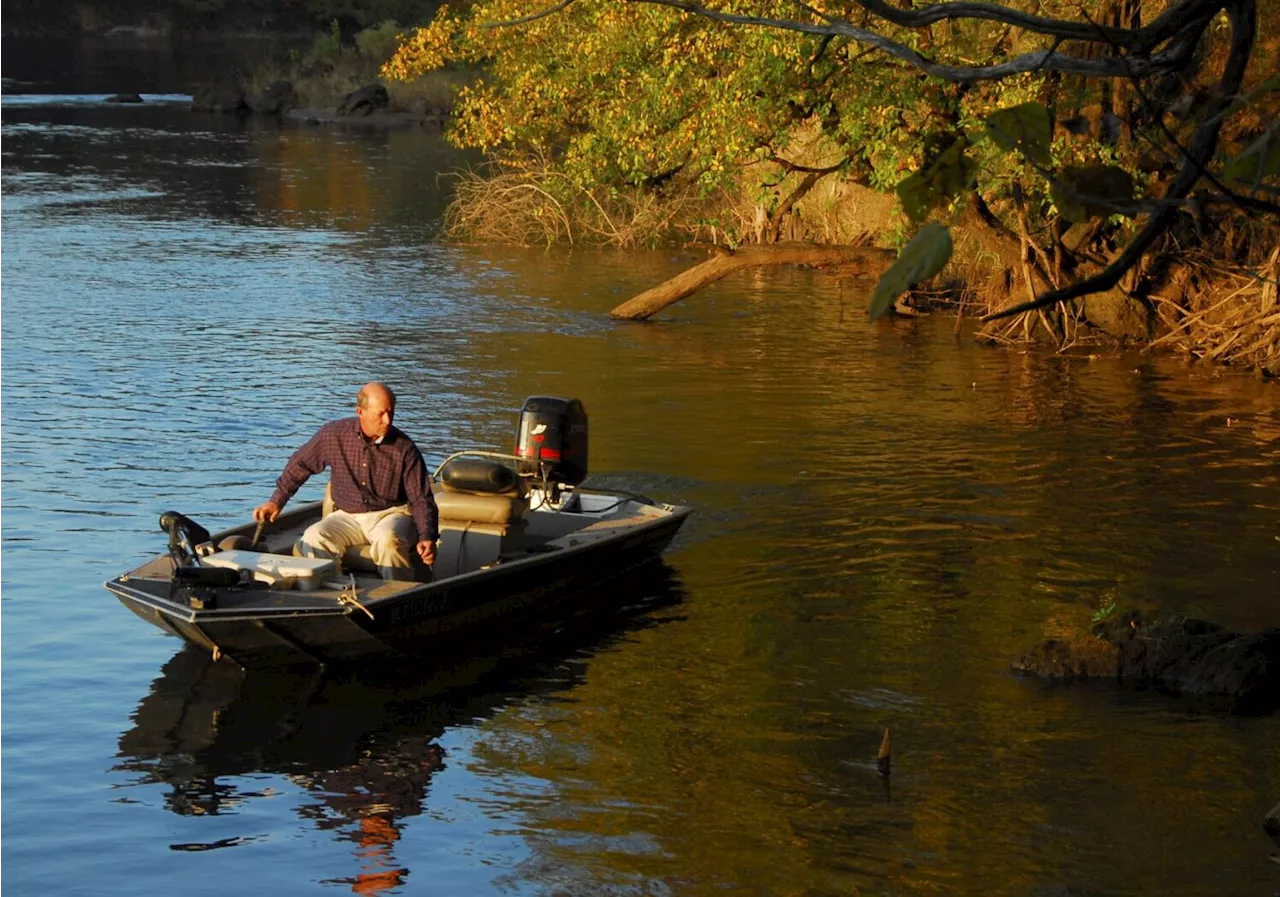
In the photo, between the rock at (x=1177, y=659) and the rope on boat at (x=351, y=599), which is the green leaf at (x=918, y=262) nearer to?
the rope on boat at (x=351, y=599)

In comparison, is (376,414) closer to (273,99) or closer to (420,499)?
(420,499)

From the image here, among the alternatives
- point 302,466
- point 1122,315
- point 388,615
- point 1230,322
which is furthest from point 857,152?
point 388,615

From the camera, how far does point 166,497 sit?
17.9 metres

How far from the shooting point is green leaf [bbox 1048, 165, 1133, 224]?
4270 mm

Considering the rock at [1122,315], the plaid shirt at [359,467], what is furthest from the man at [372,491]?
the rock at [1122,315]

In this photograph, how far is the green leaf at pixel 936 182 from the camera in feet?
14.0

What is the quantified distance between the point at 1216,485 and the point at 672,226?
20185 millimetres

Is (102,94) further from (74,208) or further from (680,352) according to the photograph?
(680,352)

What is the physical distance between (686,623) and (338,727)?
332cm

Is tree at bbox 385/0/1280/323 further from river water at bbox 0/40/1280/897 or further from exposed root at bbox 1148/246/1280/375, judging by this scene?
river water at bbox 0/40/1280/897

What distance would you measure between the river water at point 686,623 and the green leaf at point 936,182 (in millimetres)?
5990

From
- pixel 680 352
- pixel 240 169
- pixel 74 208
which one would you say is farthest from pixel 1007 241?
pixel 240 169

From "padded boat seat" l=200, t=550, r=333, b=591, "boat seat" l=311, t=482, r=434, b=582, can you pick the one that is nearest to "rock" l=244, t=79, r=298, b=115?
"boat seat" l=311, t=482, r=434, b=582

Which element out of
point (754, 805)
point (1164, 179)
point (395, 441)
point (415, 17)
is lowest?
point (754, 805)
